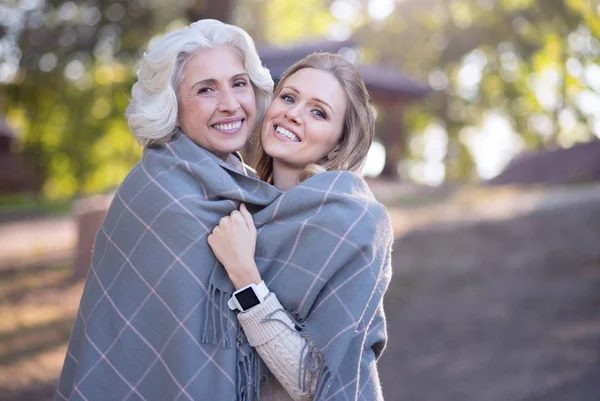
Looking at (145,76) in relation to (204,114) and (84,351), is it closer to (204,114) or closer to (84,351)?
(204,114)

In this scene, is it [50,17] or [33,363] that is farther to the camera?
[50,17]

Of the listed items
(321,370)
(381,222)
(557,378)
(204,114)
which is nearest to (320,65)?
(204,114)

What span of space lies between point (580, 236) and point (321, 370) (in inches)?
307

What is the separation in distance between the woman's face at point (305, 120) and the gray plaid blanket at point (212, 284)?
0.19 m

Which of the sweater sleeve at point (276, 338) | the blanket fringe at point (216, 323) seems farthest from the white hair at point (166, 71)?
the sweater sleeve at point (276, 338)

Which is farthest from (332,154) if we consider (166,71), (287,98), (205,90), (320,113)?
(166,71)

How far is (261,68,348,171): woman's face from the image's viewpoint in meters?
2.62

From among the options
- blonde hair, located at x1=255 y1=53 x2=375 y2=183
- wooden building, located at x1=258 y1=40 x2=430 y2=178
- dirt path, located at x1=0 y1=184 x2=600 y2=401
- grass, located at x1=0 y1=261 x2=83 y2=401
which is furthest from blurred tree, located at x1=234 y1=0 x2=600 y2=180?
blonde hair, located at x1=255 y1=53 x2=375 y2=183

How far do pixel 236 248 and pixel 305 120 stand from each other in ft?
1.83

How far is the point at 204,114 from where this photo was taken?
2541 millimetres

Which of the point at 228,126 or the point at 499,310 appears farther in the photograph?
the point at 499,310

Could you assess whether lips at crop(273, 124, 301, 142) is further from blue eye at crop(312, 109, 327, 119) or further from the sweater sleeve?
the sweater sleeve

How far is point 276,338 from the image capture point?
2.28 meters

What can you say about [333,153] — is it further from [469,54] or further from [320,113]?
[469,54]
